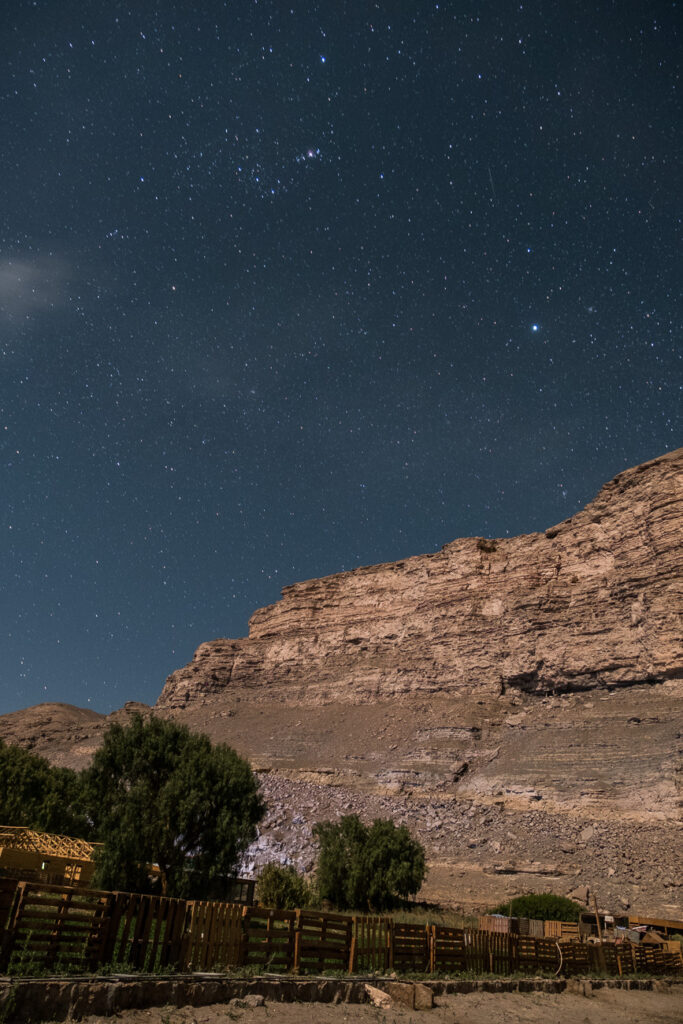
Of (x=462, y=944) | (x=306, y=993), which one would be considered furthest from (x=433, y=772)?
(x=306, y=993)

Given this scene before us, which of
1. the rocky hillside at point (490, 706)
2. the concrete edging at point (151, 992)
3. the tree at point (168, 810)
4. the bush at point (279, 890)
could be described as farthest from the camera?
the rocky hillside at point (490, 706)

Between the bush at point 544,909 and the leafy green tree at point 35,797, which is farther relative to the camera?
the leafy green tree at point 35,797

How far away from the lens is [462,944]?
14352 millimetres

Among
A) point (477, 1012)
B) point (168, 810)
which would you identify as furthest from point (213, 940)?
point (168, 810)

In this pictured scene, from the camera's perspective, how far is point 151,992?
27.1ft

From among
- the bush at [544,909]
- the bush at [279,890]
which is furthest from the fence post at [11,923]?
the bush at [544,909]

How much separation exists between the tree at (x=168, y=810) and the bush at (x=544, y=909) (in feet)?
37.8

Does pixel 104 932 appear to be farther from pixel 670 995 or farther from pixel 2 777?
pixel 2 777

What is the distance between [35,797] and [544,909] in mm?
27074

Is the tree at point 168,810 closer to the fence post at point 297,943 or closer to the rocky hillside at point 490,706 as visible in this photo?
the rocky hillside at point 490,706

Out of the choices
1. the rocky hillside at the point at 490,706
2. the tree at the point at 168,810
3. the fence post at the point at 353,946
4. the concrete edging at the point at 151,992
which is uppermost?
the rocky hillside at the point at 490,706

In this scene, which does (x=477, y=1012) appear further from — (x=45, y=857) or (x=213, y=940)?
(x=45, y=857)

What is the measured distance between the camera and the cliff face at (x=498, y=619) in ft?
196

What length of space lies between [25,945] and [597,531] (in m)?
68.1
